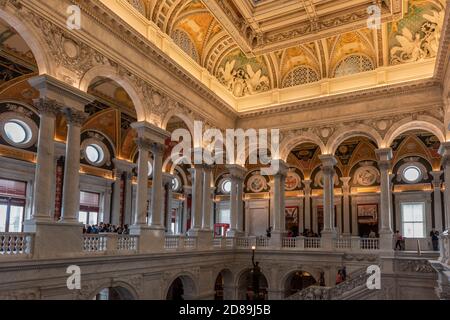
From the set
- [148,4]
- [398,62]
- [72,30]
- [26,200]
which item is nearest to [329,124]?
[398,62]

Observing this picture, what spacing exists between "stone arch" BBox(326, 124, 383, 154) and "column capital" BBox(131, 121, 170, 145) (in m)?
8.29

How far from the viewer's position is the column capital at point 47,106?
1119 centimetres

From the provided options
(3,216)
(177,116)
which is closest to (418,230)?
(177,116)

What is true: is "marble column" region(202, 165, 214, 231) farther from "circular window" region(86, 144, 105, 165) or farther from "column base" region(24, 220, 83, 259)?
"column base" region(24, 220, 83, 259)

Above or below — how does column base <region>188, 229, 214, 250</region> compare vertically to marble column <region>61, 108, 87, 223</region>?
below

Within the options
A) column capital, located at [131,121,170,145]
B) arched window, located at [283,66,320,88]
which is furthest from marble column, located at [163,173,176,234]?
column capital, located at [131,121,170,145]

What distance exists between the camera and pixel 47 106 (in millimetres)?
11242

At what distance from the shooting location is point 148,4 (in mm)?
15625

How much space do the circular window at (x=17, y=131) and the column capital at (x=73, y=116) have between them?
6.04 metres

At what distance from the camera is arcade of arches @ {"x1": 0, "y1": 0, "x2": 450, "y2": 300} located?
38.3 feet

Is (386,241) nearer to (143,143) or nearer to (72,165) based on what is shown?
(143,143)

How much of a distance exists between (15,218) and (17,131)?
3.61 m

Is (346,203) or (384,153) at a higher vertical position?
(384,153)

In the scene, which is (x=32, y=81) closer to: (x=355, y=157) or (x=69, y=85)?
(x=69, y=85)
